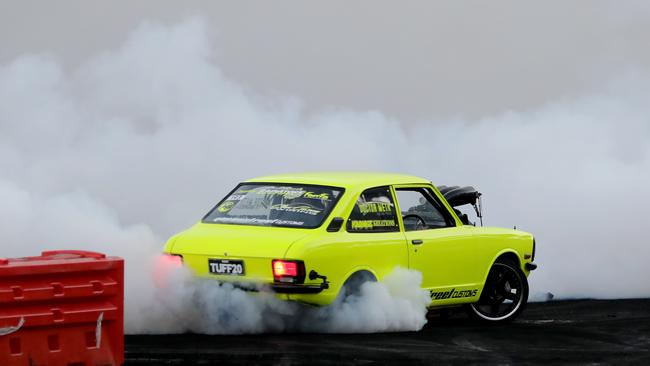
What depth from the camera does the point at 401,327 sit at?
1313 cm

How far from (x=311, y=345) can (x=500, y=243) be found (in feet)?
10.7

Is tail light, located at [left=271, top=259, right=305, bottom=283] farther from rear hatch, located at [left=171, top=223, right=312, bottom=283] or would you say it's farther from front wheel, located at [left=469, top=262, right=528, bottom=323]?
front wheel, located at [left=469, top=262, right=528, bottom=323]

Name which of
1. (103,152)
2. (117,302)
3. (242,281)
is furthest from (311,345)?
(103,152)

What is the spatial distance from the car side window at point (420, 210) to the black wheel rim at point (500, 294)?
69cm

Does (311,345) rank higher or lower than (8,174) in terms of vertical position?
lower

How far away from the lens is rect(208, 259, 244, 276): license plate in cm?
1247

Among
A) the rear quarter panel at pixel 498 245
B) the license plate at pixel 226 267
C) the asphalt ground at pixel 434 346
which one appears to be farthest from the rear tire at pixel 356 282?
the rear quarter panel at pixel 498 245

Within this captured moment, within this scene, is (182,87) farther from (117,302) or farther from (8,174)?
(117,302)

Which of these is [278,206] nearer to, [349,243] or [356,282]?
[349,243]

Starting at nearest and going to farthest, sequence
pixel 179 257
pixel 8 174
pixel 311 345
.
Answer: pixel 311 345 → pixel 179 257 → pixel 8 174

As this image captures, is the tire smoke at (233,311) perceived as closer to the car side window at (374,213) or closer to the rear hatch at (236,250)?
the rear hatch at (236,250)

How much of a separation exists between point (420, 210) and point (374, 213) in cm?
85

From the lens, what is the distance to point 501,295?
47.3 ft

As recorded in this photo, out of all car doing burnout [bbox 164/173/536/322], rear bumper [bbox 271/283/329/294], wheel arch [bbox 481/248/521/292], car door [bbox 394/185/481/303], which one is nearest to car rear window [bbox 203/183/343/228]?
car doing burnout [bbox 164/173/536/322]
